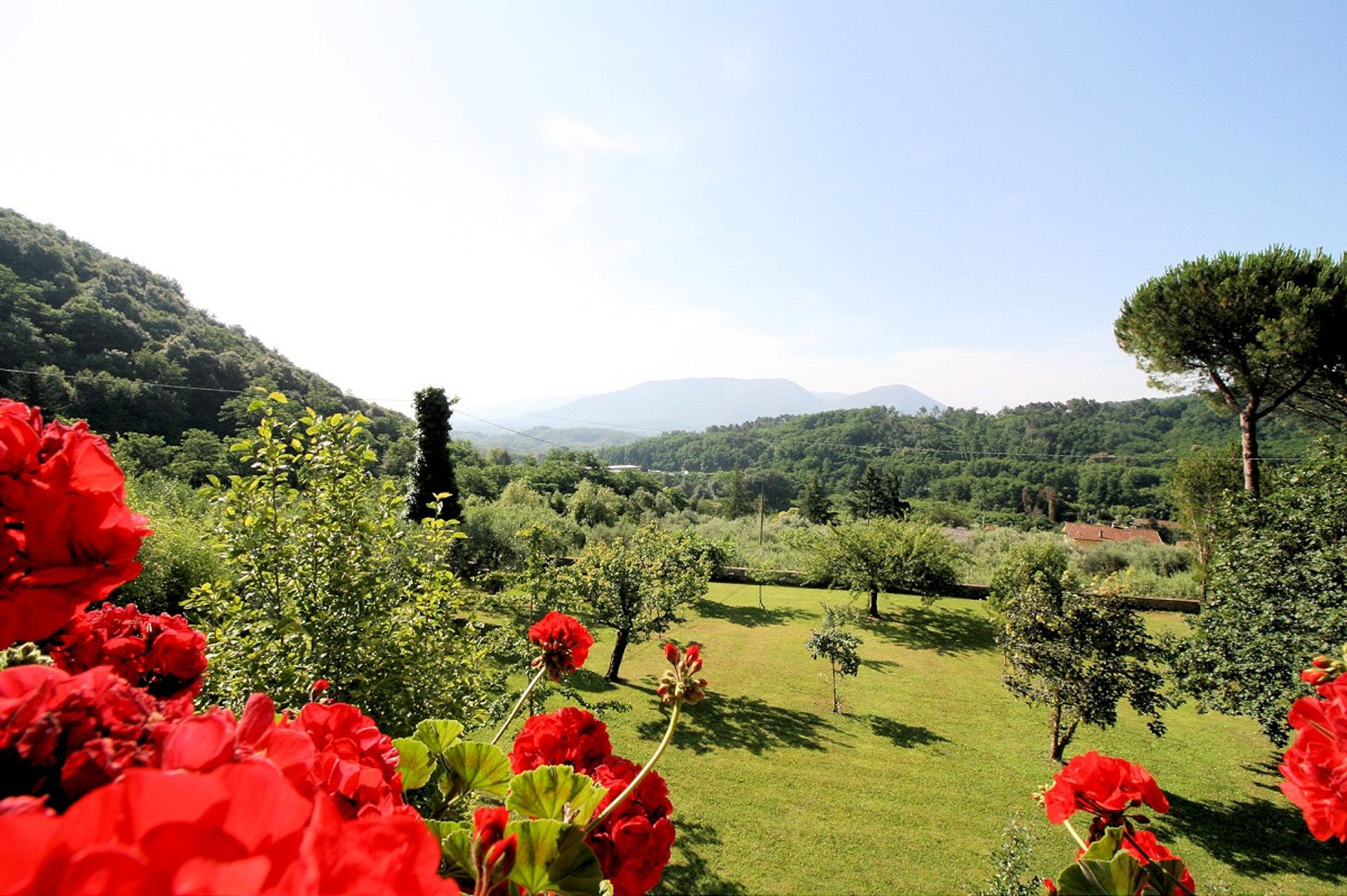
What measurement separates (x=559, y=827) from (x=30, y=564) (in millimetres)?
703

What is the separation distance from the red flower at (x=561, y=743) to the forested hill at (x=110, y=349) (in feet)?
78.6

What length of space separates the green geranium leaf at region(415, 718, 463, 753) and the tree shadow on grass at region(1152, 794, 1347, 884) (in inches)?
358

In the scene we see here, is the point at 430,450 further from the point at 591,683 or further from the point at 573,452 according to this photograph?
the point at 573,452

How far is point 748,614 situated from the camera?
1645 cm

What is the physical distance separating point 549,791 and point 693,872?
6.01 m

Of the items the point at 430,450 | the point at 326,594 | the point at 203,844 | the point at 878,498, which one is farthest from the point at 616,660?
the point at 878,498

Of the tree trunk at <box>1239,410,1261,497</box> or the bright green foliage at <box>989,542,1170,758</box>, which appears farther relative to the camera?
the tree trunk at <box>1239,410,1261,497</box>

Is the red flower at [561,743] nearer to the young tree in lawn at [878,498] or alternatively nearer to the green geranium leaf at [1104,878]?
the green geranium leaf at [1104,878]

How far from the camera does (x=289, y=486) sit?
125 inches

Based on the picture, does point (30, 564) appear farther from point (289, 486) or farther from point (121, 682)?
point (289, 486)

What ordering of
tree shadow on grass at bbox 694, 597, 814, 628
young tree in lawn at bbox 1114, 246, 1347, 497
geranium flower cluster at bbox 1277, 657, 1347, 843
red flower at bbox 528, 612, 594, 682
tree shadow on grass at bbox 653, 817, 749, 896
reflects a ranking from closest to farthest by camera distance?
geranium flower cluster at bbox 1277, 657, 1347, 843
red flower at bbox 528, 612, 594, 682
tree shadow on grass at bbox 653, 817, 749, 896
young tree in lawn at bbox 1114, 246, 1347, 497
tree shadow on grass at bbox 694, 597, 814, 628

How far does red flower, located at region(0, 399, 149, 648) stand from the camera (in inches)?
24.5

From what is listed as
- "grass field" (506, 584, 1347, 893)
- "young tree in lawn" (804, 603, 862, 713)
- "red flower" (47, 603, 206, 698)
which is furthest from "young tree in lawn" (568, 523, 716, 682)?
"red flower" (47, 603, 206, 698)

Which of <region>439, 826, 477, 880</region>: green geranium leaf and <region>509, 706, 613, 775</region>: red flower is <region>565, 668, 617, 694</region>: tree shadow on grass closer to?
<region>509, 706, 613, 775</region>: red flower
